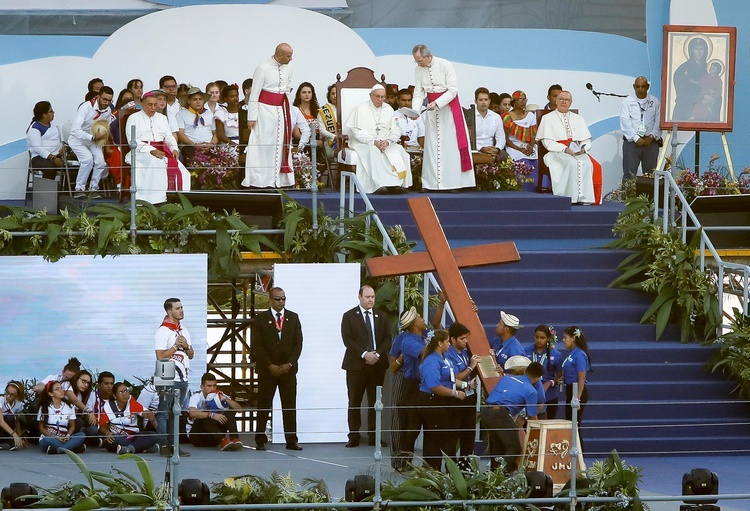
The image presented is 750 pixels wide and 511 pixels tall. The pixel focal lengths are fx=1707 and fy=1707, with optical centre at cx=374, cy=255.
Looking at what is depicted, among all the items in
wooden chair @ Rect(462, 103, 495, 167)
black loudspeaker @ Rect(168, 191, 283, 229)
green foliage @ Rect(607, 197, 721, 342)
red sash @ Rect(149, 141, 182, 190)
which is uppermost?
wooden chair @ Rect(462, 103, 495, 167)

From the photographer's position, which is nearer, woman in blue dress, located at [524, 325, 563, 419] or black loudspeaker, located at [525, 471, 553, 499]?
black loudspeaker, located at [525, 471, 553, 499]

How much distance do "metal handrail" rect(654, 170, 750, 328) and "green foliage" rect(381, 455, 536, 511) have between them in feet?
16.4

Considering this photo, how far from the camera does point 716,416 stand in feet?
50.8

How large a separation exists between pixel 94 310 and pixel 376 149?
385 cm

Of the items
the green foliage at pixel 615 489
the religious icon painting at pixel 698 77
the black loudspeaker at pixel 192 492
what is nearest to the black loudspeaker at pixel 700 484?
the green foliage at pixel 615 489

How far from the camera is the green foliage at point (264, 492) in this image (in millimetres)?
11562

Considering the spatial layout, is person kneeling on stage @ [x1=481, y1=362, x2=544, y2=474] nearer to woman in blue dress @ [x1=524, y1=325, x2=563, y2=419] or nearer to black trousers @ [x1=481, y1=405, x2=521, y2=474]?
black trousers @ [x1=481, y1=405, x2=521, y2=474]

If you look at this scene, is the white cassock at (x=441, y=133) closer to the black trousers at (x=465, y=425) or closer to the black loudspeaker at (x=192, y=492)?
the black trousers at (x=465, y=425)

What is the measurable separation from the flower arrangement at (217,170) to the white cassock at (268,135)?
218 mm

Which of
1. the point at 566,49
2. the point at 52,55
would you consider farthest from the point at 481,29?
the point at 52,55

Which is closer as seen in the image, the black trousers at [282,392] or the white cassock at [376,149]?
the black trousers at [282,392]

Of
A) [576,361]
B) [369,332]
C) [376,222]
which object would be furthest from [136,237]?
[576,361]

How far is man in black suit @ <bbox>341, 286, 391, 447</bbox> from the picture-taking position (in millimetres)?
14875

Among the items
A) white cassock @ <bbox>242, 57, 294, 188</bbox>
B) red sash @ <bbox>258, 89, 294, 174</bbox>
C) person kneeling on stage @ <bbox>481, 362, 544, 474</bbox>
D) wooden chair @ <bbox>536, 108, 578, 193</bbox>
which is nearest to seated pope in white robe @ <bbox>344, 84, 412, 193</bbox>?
red sash @ <bbox>258, 89, 294, 174</bbox>
